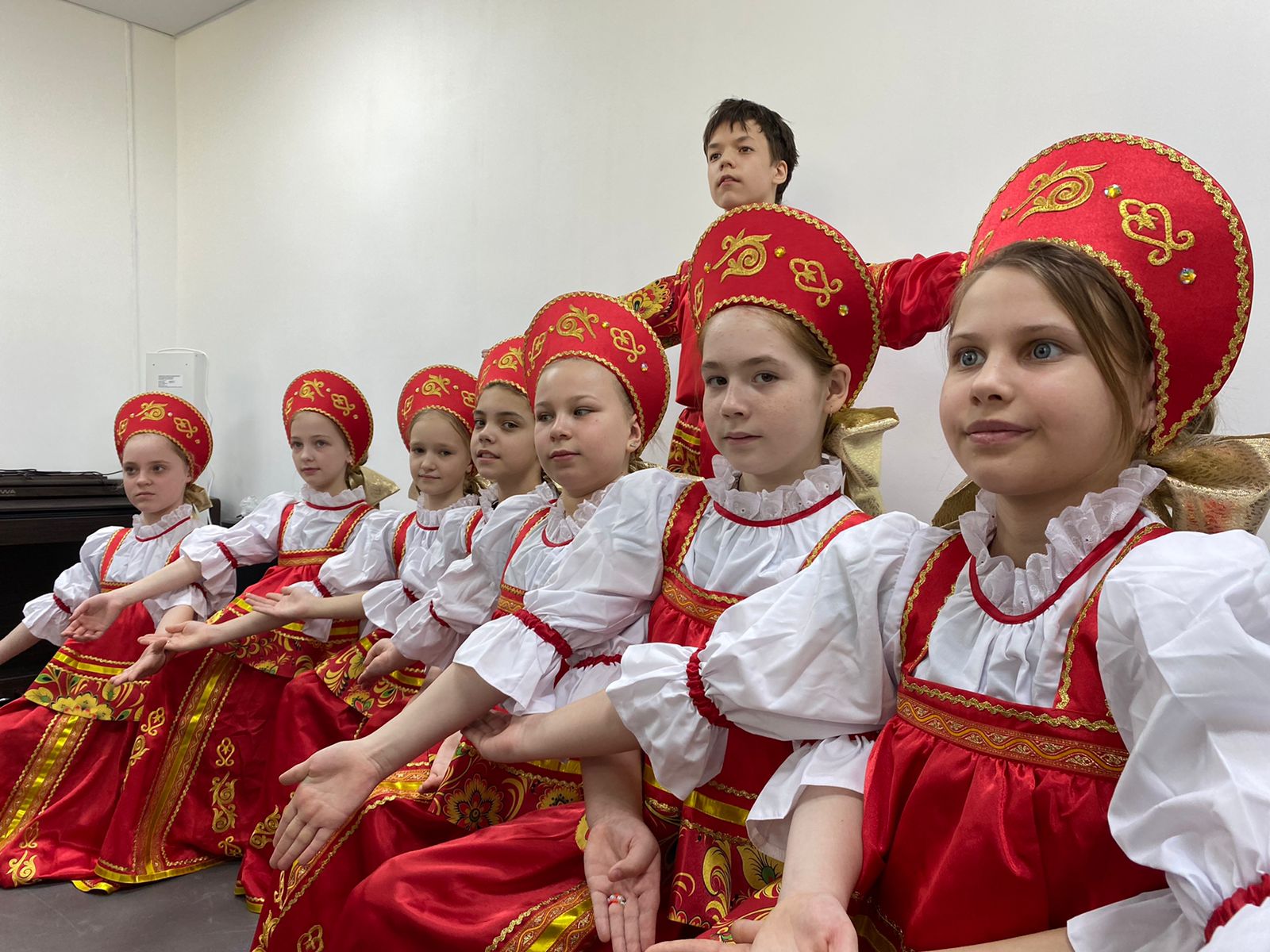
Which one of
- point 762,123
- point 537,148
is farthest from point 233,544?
point 762,123

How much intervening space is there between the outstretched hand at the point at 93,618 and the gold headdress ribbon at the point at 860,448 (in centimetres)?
194

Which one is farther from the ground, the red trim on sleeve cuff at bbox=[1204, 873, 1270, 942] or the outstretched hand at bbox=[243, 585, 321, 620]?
the red trim on sleeve cuff at bbox=[1204, 873, 1270, 942]

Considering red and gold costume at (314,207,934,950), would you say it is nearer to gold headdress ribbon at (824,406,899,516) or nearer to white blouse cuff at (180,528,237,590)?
gold headdress ribbon at (824,406,899,516)

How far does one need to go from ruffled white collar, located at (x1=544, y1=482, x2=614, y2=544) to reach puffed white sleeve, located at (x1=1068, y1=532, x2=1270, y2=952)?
0.96 meters

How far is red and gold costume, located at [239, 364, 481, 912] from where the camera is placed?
2.14 meters

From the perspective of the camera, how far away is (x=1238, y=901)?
63 cm

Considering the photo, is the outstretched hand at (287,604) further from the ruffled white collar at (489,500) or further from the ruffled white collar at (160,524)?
the ruffled white collar at (160,524)

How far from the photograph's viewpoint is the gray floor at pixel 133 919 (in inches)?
76.5

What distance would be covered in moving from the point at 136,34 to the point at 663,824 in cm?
465

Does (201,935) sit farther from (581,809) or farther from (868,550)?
(868,550)

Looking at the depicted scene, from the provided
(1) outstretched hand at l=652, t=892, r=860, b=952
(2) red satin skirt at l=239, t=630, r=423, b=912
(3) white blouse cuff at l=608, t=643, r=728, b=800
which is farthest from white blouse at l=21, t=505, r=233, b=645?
(1) outstretched hand at l=652, t=892, r=860, b=952

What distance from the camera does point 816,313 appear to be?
1.28m

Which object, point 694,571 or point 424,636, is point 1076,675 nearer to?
point 694,571

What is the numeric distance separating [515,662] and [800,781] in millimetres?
475
